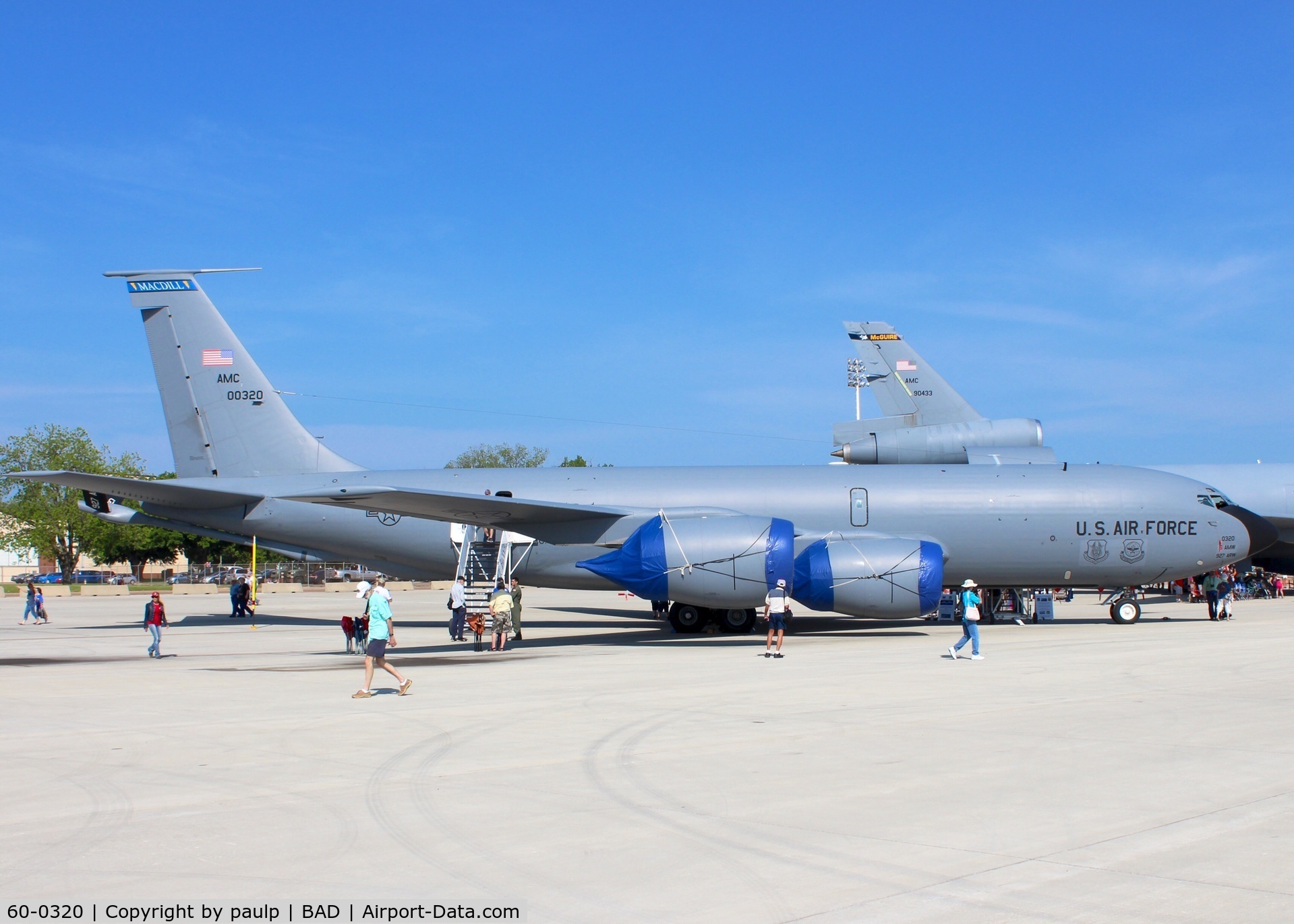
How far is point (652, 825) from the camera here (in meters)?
7.41

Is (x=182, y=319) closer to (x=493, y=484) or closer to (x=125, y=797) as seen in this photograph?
(x=493, y=484)

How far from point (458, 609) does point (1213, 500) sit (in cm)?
1905

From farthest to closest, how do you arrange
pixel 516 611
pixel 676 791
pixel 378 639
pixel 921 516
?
pixel 921 516, pixel 516 611, pixel 378 639, pixel 676 791

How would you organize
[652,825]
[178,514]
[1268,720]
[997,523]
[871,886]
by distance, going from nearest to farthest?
1. [871,886]
2. [652,825]
3. [1268,720]
4. [997,523]
5. [178,514]

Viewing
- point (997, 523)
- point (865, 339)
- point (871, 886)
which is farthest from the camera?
point (865, 339)

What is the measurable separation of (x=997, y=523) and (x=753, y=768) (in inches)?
723

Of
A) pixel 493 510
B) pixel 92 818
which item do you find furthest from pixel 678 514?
pixel 92 818

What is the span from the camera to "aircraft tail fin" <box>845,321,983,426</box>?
3594 centimetres

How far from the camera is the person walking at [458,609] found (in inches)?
946

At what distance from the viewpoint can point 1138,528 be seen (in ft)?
86.3

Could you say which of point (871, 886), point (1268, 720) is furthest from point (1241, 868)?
point (1268, 720)

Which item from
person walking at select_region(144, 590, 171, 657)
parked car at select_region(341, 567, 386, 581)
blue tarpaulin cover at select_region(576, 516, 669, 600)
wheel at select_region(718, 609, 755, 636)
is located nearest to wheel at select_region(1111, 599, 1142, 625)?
wheel at select_region(718, 609, 755, 636)

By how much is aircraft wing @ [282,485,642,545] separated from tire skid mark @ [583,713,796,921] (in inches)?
457

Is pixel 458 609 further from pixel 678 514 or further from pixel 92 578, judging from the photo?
pixel 92 578
